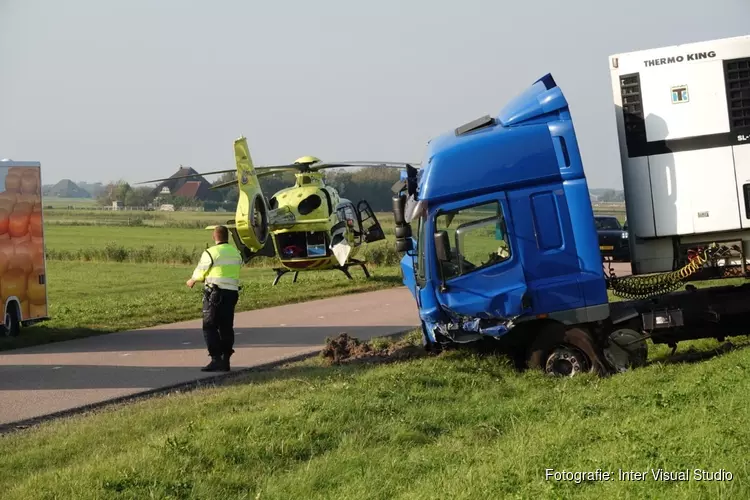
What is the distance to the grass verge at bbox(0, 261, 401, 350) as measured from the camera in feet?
60.8

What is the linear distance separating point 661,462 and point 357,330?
1108cm

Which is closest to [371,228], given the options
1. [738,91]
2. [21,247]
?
[21,247]

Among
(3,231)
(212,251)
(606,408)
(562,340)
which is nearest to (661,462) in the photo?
(606,408)

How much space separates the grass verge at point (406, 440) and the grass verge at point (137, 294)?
7736 mm

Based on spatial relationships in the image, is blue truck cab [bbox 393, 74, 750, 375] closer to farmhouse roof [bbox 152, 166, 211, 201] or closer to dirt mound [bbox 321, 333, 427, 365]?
dirt mound [bbox 321, 333, 427, 365]

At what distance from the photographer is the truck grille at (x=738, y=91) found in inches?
440

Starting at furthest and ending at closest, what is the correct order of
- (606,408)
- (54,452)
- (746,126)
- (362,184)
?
(362,184), (746,126), (606,408), (54,452)

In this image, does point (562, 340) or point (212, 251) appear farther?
point (212, 251)

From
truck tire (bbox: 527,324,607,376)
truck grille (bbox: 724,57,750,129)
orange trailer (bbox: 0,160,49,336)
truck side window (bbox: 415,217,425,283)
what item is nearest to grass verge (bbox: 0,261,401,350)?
orange trailer (bbox: 0,160,49,336)

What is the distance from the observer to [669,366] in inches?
460

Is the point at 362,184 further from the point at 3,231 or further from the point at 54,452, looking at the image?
the point at 54,452

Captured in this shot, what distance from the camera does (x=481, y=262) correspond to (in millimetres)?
11391

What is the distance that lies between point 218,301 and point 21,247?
17.7 ft

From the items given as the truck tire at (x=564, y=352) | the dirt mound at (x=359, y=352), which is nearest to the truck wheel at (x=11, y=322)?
the dirt mound at (x=359, y=352)
